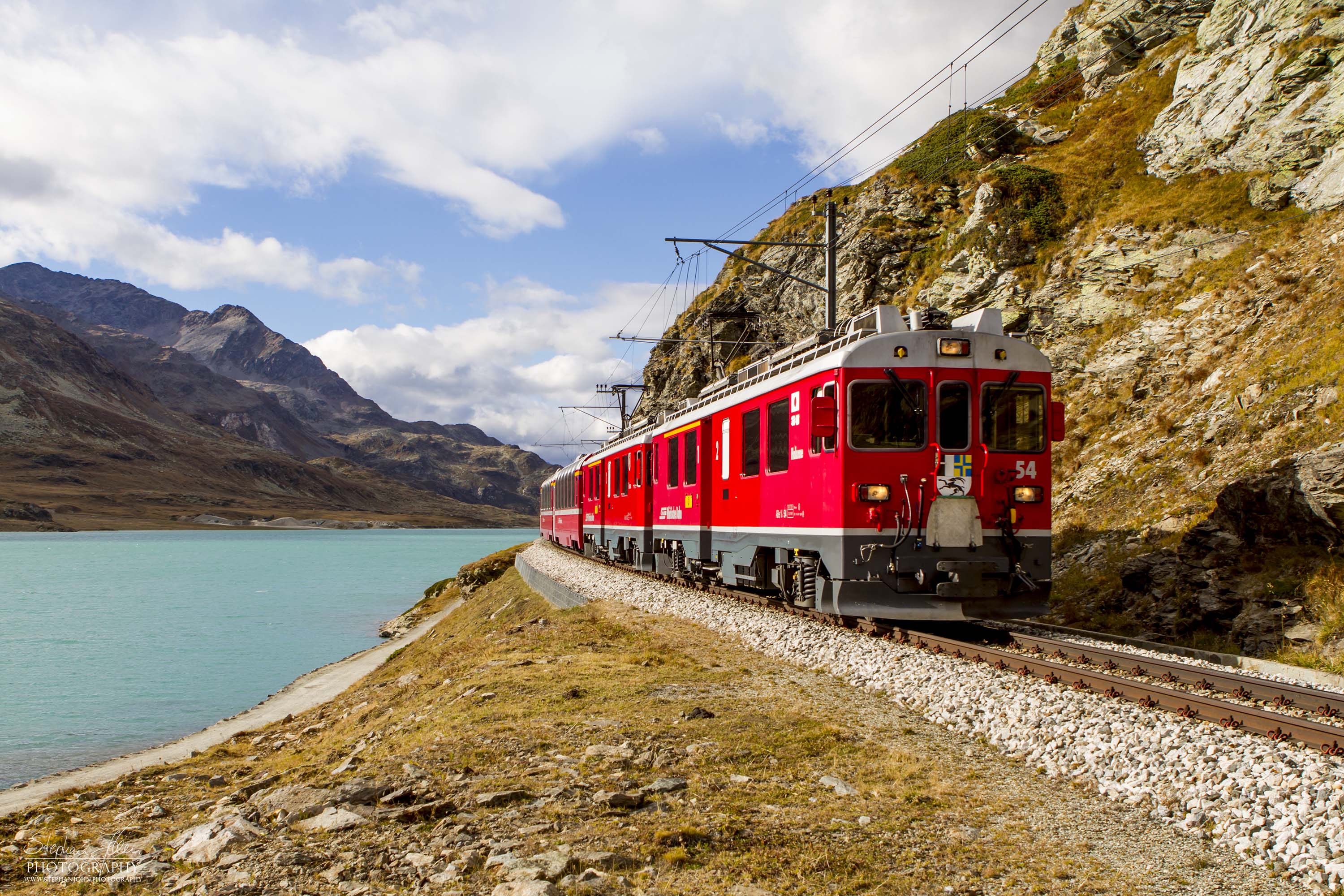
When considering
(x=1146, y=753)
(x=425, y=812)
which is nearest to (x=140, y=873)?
(x=425, y=812)

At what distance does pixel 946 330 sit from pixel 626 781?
8.59 m

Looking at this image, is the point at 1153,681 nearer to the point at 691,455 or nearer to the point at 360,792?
the point at 360,792

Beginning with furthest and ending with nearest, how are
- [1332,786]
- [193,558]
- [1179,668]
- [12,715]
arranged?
[193,558] < [12,715] < [1179,668] < [1332,786]

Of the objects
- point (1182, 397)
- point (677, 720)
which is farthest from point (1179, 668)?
point (1182, 397)

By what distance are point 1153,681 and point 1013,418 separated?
14.3ft

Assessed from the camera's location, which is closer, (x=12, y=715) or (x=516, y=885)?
(x=516, y=885)

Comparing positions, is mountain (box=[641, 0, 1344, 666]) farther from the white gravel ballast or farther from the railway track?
the white gravel ballast

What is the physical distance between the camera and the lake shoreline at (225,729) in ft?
56.6

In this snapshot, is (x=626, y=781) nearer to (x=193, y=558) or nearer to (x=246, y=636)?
(x=246, y=636)

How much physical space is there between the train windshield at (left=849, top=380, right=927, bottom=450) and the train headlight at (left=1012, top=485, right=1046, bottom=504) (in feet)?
4.97

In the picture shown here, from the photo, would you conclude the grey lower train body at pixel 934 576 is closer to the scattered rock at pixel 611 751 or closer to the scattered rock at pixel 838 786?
the scattered rock at pixel 611 751

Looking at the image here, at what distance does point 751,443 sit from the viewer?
16.8 m

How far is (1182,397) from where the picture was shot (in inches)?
808

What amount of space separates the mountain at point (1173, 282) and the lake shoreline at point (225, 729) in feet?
56.3
